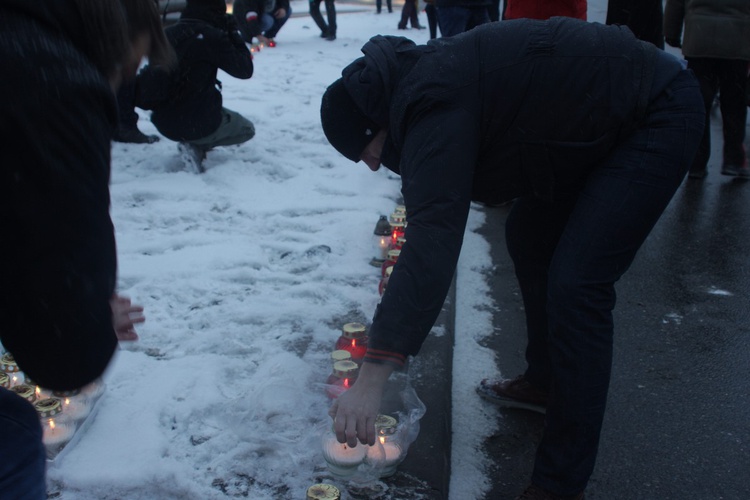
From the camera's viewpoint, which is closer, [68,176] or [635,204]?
[68,176]

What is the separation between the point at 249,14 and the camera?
11.6 meters

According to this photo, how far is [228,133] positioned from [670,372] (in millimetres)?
3818

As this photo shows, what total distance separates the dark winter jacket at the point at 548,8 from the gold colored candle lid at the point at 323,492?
135 inches

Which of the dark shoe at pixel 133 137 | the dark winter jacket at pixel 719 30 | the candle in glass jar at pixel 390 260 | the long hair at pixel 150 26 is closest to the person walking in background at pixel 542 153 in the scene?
the long hair at pixel 150 26

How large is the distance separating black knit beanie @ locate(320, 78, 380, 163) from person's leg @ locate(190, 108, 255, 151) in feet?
12.2

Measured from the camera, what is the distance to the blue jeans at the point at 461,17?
251 inches

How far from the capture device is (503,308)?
391 cm

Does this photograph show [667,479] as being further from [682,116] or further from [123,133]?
[123,133]

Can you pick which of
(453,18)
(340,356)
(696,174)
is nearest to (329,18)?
(453,18)

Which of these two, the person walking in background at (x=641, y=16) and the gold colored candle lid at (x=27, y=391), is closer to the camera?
the gold colored candle lid at (x=27, y=391)

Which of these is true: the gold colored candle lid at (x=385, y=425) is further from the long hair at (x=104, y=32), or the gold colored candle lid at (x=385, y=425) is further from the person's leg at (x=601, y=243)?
the long hair at (x=104, y=32)

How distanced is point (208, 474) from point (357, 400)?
2.64ft

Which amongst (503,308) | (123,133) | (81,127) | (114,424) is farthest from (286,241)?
(81,127)

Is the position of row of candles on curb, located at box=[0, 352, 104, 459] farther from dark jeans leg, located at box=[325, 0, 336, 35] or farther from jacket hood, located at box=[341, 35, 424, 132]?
dark jeans leg, located at box=[325, 0, 336, 35]
